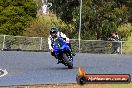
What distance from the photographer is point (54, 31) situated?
20.8m

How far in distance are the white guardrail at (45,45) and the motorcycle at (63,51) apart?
56.4 ft

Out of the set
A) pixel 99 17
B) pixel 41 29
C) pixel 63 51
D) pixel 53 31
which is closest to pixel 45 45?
pixel 99 17

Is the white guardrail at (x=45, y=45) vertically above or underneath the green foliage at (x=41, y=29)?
underneath

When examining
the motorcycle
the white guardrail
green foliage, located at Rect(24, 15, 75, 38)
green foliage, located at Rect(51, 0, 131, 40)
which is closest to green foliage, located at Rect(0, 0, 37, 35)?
green foliage, located at Rect(24, 15, 75, 38)

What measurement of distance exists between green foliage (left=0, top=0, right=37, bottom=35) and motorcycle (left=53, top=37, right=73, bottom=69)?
103 ft

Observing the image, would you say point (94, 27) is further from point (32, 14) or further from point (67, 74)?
point (67, 74)

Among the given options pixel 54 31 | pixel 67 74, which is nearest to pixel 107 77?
pixel 67 74

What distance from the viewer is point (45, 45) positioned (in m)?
40.3

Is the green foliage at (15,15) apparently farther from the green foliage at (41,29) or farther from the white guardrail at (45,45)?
the white guardrail at (45,45)

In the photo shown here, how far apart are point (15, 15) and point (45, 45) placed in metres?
14.8

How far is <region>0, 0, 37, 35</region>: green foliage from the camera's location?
5300cm

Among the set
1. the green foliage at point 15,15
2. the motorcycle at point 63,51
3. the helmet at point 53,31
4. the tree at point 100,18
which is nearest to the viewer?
the helmet at point 53,31

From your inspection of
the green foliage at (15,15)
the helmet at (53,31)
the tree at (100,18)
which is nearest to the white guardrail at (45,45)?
the tree at (100,18)

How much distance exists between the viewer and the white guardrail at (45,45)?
38.8 meters
